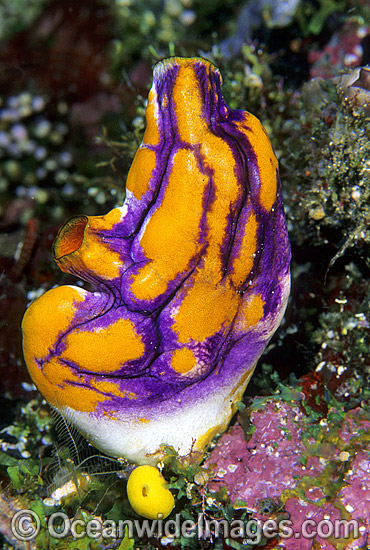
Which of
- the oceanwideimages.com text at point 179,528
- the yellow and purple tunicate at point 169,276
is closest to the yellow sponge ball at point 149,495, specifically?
the oceanwideimages.com text at point 179,528

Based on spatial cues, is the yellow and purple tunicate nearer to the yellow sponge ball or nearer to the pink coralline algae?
the yellow sponge ball

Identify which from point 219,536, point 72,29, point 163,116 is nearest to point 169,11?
point 72,29

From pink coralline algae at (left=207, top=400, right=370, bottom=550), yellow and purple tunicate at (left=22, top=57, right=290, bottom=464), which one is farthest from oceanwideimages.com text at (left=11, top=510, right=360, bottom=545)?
yellow and purple tunicate at (left=22, top=57, right=290, bottom=464)

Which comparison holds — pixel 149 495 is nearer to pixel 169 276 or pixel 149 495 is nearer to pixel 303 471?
pixel 303 471

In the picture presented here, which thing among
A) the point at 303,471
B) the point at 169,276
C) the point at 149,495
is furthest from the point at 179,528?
the point at 169,276

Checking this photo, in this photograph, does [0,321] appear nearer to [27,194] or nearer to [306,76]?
[27,194]
